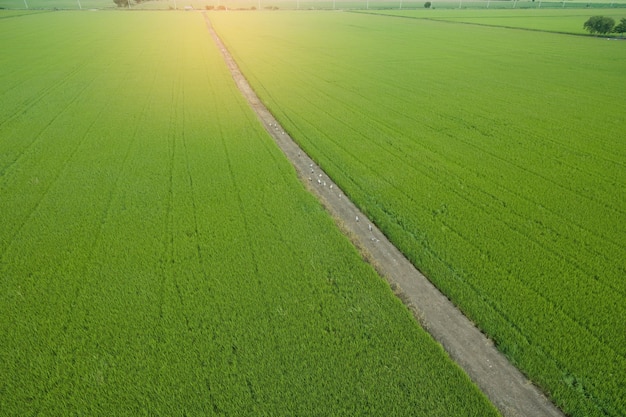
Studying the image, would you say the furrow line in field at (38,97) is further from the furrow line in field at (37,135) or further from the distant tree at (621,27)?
the distant tree at (621,27)

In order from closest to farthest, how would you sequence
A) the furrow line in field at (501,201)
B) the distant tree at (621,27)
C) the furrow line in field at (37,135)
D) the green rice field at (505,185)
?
the green rice field at (505,185) < the furrow line in field at (501,201) < the furrow line in field at (37,135) < the distant tree at (621,27)

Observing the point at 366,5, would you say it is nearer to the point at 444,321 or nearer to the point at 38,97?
the point at 38,97

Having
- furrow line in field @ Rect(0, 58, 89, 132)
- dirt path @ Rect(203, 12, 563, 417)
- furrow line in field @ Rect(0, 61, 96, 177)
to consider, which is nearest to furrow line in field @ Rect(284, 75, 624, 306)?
dirt path @ Rect(203, 12, 563, 417)

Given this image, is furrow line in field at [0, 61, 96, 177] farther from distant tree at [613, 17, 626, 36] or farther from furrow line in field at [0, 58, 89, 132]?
distant tree at [613, 17, 626, 36]

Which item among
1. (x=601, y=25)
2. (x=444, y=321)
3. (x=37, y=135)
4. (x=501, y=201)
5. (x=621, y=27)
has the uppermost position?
(x=601, y=25)

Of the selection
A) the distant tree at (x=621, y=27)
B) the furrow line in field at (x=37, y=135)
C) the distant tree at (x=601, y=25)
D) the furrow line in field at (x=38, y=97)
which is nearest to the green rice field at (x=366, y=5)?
the distant tree at (x=601, y=25)

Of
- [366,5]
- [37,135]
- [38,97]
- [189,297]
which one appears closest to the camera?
[189,297]

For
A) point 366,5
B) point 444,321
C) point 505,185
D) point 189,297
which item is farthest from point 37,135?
point 366,5
